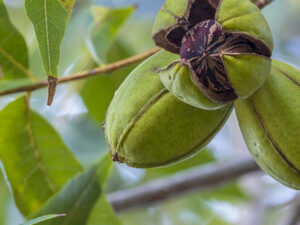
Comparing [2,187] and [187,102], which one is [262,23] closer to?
[187,102]

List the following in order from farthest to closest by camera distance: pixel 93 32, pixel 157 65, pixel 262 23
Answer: pixel 93 32
pixel 157 65
pixel 262 23

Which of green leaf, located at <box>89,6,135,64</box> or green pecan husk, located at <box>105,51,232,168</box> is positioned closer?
green pecan husk, located at <box>105,51,232,168</box>

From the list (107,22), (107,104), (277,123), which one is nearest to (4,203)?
(107,104)

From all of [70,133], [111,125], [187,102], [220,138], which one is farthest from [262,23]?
[220,138]

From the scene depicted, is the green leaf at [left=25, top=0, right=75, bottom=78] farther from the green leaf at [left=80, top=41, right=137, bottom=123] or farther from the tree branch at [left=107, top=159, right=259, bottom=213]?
the tree branch at [left=107, top=159, right=259, bottom=213]

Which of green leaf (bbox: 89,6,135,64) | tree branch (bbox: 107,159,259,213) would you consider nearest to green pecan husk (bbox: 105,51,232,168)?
green leaf (bbox: 89,6,135,64)

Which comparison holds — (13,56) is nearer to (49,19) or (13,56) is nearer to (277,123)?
(49,19)
